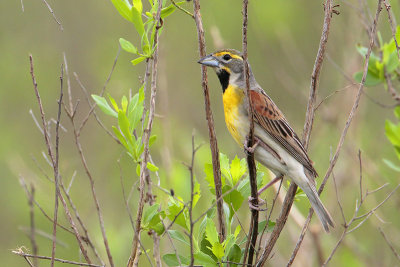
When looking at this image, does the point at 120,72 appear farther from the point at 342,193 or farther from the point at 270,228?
the point at 270,228

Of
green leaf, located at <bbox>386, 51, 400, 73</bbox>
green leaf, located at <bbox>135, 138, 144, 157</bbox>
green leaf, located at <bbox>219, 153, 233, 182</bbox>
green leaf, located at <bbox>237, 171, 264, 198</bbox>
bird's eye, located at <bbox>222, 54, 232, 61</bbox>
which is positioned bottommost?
green leaf, located at <bbox>237, 171, 264, 198</bbox>

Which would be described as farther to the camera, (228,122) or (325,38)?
(228,122)

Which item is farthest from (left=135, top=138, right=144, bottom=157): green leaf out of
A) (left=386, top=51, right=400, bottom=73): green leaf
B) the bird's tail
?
(left=386, top=51, right=400, bottom=73): green leaf

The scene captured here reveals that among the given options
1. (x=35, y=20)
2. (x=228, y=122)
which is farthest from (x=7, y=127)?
(x=228, y=122)

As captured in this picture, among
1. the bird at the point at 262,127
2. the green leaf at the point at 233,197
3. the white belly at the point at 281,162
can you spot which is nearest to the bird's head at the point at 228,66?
the bird at the point at 262,127

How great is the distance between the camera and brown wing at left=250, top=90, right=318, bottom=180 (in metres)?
4.45

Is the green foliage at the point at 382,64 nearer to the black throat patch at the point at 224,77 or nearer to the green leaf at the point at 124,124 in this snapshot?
the black throat patch at the point at 224,77

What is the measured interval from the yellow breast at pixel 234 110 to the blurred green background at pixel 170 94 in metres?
1.66

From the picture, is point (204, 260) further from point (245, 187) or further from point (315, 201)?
point (315, 201)

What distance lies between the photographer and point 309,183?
13.8ft

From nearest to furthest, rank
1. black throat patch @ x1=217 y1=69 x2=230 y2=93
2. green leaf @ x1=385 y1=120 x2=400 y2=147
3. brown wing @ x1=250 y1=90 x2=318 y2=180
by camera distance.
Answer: green leaf @ x1=385 y1=120 x2=400 y2=147
brown wing @ x1=250 y1=90 x2=318 y2=180
black throat patch @ x1=217 y1=69 x2=230 y2=93

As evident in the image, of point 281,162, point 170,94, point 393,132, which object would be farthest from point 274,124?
point 170,94

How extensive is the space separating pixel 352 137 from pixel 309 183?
2033 millimetres

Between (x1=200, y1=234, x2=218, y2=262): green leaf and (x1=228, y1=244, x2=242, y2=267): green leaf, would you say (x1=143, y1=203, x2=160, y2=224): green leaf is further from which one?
(x1=228, y1=244, x2=242, y2=267): green leaf
